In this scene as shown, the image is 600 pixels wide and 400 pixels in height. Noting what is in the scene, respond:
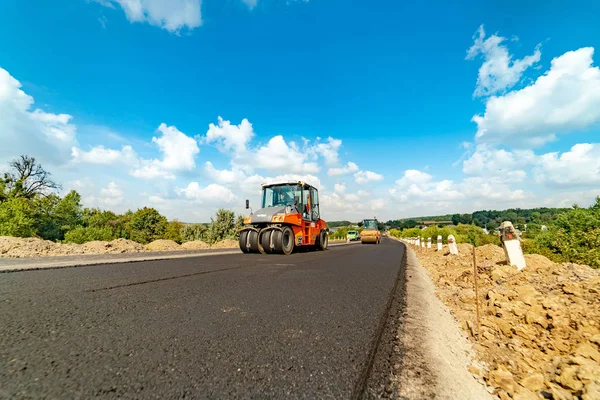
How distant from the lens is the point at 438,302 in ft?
12.6

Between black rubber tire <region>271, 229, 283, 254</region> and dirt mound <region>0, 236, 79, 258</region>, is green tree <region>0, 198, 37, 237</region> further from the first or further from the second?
black rubber tire <region>271, 229, 283, 254</region>

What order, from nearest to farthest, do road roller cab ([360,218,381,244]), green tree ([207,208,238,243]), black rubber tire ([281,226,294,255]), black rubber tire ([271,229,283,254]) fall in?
black rubber tire ([271,229,283,254]) → black rubber tire ([281,226,294,255]) → road roller cab ([360,218,381,244]) → green tree ([207,208,238,243])

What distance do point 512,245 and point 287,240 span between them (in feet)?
25.3

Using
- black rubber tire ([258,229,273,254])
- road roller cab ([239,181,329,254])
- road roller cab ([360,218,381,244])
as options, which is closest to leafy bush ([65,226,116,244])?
road roller cab ([360,218,381,244])

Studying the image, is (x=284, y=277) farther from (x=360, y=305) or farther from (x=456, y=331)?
(x=456, y=331)

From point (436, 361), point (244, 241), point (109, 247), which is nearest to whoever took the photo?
point (436, 361)

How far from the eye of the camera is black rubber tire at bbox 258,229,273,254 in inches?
421

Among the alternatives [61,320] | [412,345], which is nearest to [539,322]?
[412,345]

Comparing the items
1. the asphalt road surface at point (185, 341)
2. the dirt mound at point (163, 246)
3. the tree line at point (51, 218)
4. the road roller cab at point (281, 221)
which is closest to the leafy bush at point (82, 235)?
the tree line at point (51, 218)

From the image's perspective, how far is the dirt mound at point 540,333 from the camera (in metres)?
1.55

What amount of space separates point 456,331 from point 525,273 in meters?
2.81

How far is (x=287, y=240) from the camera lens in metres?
11.3

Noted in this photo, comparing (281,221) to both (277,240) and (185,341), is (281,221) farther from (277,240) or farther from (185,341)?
(185,341)

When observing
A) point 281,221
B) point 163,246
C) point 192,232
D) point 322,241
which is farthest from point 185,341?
point 192,232
